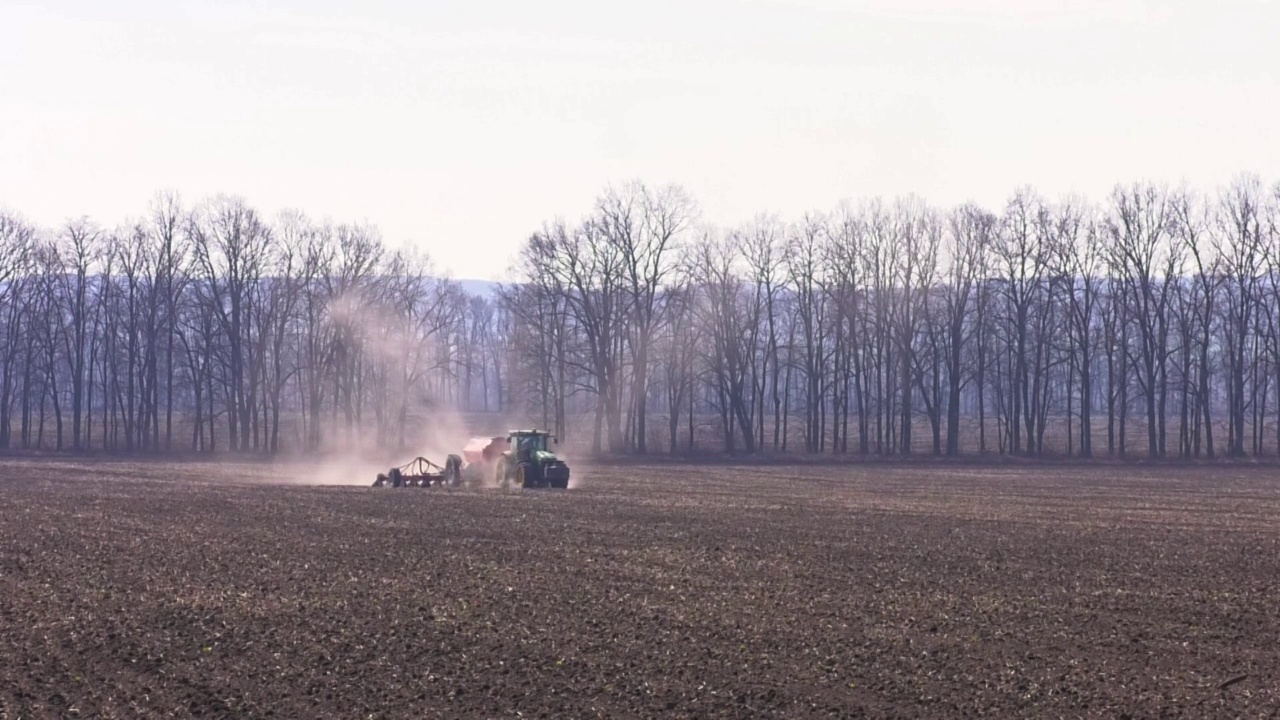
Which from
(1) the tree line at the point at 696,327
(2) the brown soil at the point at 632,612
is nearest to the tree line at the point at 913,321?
(1) the tree line at the point at 696,327

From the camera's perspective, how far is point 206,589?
64.0 ft

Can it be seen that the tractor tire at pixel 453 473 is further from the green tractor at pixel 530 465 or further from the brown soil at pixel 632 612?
the brown soil at pixel 632 612

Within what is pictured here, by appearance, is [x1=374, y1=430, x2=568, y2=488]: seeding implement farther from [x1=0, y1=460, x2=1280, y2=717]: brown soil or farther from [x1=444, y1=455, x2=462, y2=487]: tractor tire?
[x1=0, y1=460, x2=1280, y2=717]: brown soil

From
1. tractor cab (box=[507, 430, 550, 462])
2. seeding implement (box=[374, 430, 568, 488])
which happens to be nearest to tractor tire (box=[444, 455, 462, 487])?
seeding implement (box=[374, 430, 568, 488])

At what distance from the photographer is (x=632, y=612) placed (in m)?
17.6

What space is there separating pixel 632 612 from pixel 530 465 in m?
25.7

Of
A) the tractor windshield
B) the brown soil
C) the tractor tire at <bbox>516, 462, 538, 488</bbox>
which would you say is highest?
the tractor windshield

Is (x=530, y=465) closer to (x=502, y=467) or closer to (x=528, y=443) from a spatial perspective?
(x=528, y=443)

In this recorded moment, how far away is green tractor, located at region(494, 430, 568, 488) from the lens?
141 feet

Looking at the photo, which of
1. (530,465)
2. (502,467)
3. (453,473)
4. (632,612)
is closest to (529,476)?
(530,465)

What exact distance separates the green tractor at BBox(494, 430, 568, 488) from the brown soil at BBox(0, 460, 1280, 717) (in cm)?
869

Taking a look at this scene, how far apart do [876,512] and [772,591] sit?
49.2ft

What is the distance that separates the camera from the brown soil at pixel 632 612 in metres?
13.0

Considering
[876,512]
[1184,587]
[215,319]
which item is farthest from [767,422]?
[1184,587]
